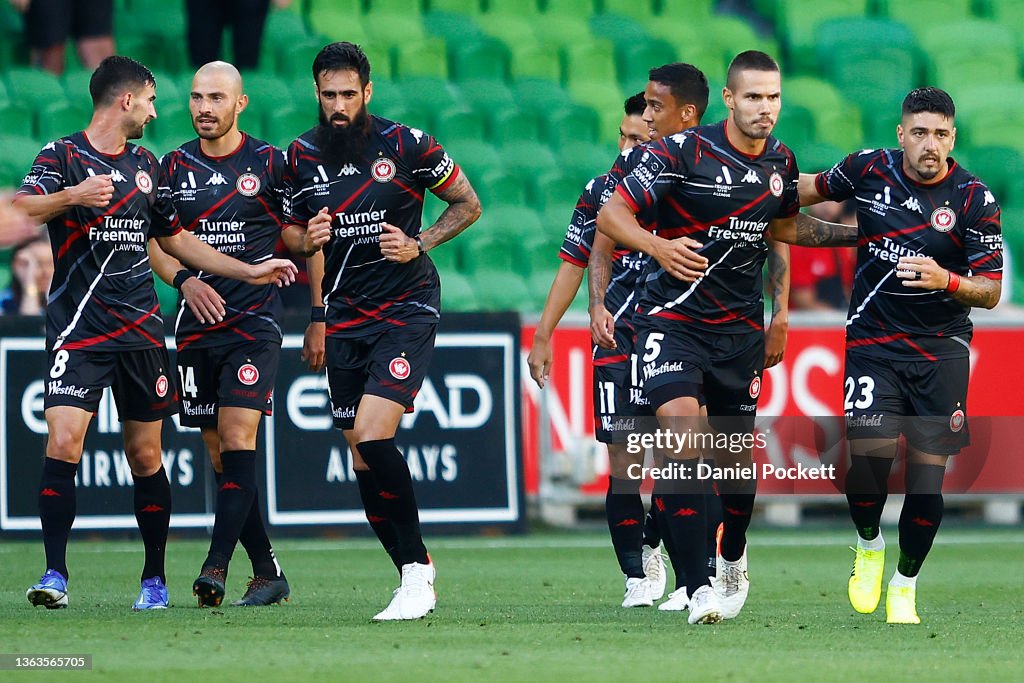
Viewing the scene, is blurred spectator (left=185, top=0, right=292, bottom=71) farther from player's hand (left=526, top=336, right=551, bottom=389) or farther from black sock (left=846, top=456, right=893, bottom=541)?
black sock (left=846, top=456, right=893, bottom=541)

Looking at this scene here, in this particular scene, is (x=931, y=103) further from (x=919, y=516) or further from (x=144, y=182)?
(x=144, y=182)

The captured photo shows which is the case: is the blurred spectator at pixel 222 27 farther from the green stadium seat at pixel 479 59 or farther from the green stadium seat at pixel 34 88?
the green stadium seat at pixel 479 59

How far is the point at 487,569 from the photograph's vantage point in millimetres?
10039

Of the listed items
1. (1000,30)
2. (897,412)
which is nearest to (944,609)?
(897,412)

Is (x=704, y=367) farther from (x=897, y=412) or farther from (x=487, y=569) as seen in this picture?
(x=487, y=569)

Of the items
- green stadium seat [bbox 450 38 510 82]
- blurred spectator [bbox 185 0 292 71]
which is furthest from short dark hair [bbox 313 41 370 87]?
green stadium seat [bbox 450 38 510 82]

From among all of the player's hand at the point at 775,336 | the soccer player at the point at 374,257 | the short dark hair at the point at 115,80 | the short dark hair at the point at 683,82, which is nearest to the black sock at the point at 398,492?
the soccer player at the point at 374,257

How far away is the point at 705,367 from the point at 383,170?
5.46 feet

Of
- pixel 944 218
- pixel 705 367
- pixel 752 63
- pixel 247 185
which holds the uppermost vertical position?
pixel 752 63

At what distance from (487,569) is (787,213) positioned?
346 centimetres

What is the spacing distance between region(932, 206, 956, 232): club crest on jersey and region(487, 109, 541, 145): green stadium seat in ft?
30.8

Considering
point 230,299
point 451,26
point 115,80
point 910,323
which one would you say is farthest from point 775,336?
point 451,26

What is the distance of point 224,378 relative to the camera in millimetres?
8078

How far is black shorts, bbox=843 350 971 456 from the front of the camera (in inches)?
297
